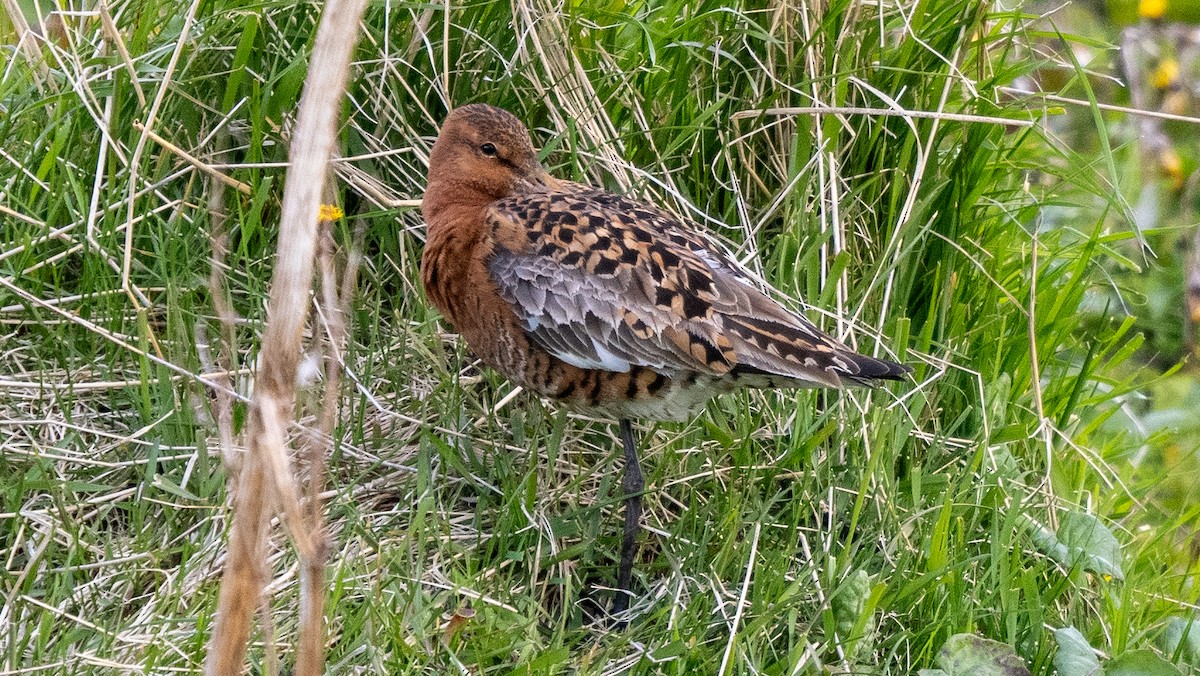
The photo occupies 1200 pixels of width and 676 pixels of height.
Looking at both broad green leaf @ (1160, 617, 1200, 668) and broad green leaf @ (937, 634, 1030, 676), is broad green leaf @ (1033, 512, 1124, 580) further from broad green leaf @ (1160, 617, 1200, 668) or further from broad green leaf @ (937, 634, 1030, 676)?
broad green leaf @ (937, 634, 1030, 676)

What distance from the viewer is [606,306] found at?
136 inches

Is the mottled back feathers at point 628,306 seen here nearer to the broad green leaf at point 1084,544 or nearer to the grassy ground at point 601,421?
the grassy ground at point 601,421

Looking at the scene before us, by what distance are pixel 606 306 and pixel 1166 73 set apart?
3407 mm

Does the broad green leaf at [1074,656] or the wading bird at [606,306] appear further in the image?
the wading bird at [606,306]

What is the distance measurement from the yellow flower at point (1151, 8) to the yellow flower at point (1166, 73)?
1.37 feet

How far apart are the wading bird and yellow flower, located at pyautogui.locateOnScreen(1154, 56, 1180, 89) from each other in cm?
302

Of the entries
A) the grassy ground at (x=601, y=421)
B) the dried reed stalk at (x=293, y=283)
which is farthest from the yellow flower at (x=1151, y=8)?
the dried reed stalk at (x=293, y=283)

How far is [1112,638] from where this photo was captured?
325 cm

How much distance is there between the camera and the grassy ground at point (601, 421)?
313cm

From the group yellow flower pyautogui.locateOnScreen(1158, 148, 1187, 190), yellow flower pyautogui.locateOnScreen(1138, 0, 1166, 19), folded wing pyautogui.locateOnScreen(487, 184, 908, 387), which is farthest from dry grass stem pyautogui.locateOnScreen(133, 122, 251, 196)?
yellow flower pyautogui.locateOnScreen(1158, 148, 1187, 190)

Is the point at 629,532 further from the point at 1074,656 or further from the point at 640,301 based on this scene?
the point at 1074,656

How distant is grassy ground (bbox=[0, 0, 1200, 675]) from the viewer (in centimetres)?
Result: 313

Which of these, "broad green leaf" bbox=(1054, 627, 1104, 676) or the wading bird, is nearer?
"broad green leaf" bbox=(1054, 627, 1104, 676)

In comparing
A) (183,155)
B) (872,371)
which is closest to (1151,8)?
(872,371)
